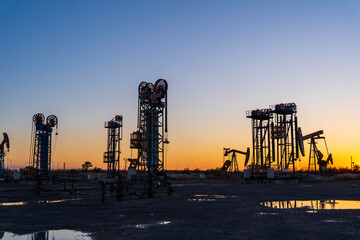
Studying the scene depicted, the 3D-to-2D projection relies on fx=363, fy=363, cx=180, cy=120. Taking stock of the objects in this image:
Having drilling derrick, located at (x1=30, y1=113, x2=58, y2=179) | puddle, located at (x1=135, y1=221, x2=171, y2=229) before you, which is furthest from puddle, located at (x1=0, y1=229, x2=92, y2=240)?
drilling derrick, located at (x1=30, y1=113, x2=58, y2=179)

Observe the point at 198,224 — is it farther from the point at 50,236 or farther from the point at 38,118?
the point at 38,118

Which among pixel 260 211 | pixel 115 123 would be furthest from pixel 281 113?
pixel 260 211

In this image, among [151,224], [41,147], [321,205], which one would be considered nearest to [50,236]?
[151,224]

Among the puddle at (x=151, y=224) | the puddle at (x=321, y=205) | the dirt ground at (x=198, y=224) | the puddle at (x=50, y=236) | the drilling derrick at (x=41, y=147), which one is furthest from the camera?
the drilling derrick at (x=41, y=147)

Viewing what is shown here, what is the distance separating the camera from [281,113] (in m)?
64.1

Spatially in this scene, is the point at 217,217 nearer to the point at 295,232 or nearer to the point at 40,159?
the point at 295,232

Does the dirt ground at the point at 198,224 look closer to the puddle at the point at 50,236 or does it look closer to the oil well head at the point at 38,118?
the puddle at the point at 50,236

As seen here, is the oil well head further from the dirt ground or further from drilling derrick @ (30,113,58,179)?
the dirt ground

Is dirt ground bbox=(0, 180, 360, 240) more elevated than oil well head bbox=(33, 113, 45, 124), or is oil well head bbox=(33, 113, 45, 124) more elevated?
oil well head bbox=(33, 113, 45, 124)

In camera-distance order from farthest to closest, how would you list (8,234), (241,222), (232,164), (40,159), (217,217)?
1. (232,164)
2. (40,159)
3. (217,217)
4. (241,222)
5. (8,234)

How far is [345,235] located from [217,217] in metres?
5.26

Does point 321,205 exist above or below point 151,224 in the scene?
below

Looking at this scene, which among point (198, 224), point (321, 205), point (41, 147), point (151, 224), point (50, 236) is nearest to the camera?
point (50, 236)

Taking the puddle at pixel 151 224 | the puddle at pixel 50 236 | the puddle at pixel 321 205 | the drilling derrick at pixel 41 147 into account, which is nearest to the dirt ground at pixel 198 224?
the puddle at pixel 151 224
